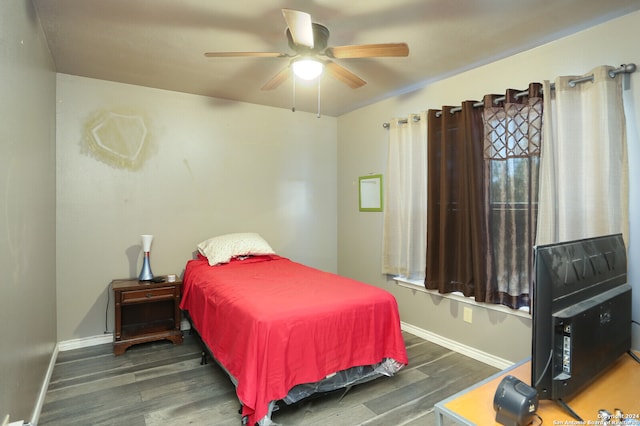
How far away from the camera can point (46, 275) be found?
8.11 ft

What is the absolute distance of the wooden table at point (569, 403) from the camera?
42.9 inches

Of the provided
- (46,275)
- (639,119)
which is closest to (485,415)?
(639,119)

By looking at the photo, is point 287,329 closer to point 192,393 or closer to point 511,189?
point 192,393

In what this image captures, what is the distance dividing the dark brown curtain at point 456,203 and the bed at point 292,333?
873 millimetres

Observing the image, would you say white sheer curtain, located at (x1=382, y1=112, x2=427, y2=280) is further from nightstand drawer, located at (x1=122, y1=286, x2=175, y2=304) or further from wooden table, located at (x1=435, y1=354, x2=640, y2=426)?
nightstand drawer, located at (x1=122, y1=286, x2=175, y2=304)

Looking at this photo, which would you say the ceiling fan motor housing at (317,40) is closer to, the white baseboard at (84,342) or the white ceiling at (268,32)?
the white ceiling at (268,32)

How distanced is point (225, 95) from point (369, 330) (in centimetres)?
277

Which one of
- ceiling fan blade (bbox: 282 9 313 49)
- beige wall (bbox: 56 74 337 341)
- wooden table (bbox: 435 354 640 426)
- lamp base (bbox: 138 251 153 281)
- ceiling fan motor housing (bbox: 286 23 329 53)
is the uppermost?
ceiling fan motor housing (bbox: 286 23 329 53)

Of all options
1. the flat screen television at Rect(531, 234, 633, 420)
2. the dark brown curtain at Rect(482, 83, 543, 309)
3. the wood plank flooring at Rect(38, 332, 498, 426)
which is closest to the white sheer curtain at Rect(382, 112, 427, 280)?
the dark brown curtain at Rect(482, 83, 543, 309)

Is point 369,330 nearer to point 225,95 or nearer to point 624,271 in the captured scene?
point 624,271

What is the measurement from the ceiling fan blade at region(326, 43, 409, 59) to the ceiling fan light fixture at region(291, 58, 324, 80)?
0.11 metres

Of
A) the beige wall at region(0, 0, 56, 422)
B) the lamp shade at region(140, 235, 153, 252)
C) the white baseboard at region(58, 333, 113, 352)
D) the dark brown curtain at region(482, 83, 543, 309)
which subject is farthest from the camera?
the lamp shade at region(140, 235, 153, 252)

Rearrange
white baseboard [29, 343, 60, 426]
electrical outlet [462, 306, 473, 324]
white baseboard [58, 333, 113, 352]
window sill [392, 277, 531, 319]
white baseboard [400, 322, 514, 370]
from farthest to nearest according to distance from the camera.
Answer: white baseboard [58, 333, 113, 352] < electrical outlet [462, 306, 473, 324] < white baseboard [400, 322, 514, 370] < window sill [392, 277, 531, 319] < white baseboard [29, 343, 60, 426]

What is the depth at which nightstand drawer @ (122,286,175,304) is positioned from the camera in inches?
116
